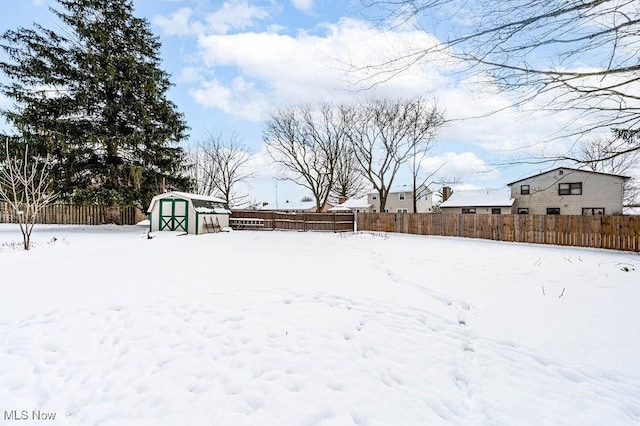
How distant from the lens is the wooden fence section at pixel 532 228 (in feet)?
38.0

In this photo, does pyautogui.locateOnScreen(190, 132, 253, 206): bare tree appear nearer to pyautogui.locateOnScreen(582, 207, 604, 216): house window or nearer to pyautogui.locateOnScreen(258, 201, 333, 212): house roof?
pyautogui.locateOnScreen(258, 201, 333, 212): house roof

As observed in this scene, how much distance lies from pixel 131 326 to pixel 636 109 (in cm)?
637

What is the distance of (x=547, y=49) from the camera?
11.3 feet

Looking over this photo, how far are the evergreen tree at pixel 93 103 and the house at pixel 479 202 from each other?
21971 mm

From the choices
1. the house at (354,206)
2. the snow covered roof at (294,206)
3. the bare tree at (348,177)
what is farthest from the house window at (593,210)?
the snow covered roof at (294,206)

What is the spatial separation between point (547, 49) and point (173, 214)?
46.4 ft

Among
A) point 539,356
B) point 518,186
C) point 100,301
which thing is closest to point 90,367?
point 100,301

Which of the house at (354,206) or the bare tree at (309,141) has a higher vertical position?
the bare tree at (309,141)

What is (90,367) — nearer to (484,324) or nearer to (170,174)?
(484,324)

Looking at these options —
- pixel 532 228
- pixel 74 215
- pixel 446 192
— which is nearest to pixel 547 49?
pixel 532 228

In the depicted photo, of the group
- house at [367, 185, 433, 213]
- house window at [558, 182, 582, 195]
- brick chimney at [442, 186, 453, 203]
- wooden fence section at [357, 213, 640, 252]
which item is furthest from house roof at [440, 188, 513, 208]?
wooden fence section at [357, 213, 640, 252]

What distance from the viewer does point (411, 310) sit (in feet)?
13.1

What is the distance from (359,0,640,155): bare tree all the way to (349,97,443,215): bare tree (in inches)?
686

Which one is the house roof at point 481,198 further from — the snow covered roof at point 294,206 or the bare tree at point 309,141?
the snow covered roof at point 294,206
